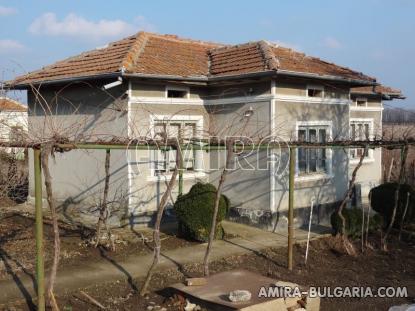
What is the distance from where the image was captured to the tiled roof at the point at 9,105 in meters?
8.38

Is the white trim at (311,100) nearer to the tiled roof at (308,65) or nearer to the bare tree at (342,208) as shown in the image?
the tiled roof at (308,65)

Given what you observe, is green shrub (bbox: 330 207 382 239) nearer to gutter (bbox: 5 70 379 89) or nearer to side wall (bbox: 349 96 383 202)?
gutter (bbox: 5 70 379 89)

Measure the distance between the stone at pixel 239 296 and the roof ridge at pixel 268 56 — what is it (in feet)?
21.0

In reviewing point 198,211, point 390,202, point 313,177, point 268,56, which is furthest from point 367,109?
point 198,211

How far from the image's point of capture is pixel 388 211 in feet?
37.8

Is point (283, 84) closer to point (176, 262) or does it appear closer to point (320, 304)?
point (176, 262)

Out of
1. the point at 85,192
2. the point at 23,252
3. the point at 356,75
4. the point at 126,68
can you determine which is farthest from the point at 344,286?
the point at 356,75

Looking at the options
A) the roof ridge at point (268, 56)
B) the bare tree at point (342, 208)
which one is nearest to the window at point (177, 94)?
the roof ridge at point (268, 56)

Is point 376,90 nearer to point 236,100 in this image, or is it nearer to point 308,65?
point 308,65

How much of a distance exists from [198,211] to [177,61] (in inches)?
189

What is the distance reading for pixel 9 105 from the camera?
28.9ft

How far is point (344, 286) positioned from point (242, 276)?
6.21 ft

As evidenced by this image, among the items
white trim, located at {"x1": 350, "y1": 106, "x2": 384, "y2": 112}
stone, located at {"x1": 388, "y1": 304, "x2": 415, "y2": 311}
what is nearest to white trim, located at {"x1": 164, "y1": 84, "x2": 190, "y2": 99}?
stone, located at {"x1": 388, "y1": 304, "x2": 415, "y2": 311}

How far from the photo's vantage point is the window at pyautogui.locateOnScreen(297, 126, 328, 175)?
12664 mm
